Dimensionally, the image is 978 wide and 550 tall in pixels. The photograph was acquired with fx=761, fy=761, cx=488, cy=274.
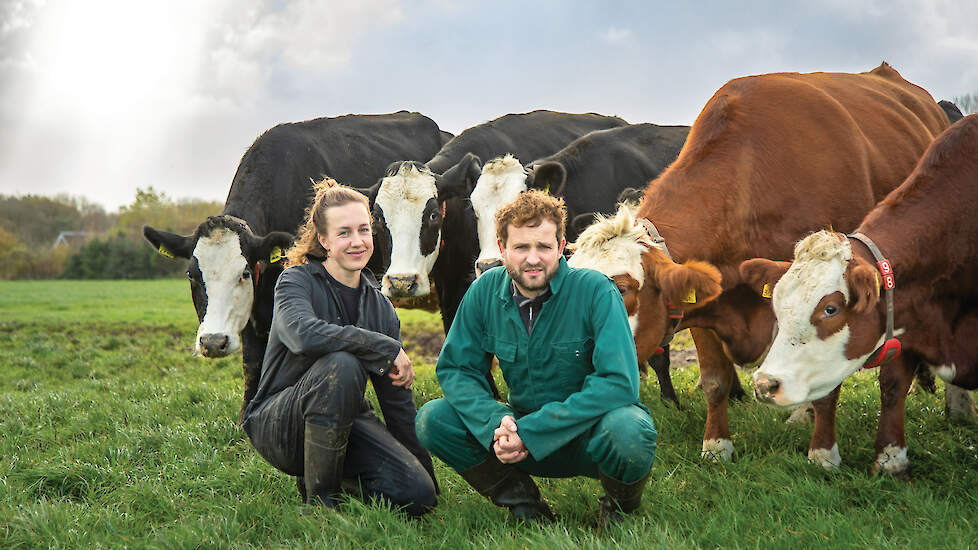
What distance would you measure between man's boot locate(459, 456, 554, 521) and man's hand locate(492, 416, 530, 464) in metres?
0.24

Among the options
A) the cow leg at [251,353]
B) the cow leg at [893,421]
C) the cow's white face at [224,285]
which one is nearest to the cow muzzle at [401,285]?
the cow's white face at [224,285]

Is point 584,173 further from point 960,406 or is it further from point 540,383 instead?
point 540,383

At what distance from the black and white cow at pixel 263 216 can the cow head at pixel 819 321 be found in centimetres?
399

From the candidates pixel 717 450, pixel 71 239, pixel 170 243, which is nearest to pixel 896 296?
pixel 717 450

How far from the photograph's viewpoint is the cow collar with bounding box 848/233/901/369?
12.6 ft

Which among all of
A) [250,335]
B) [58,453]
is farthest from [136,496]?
[250,335]

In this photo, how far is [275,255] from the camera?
6246 millimetres

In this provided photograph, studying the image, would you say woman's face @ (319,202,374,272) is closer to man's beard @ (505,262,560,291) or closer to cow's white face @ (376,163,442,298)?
man's beard @ (505,262,560,291)

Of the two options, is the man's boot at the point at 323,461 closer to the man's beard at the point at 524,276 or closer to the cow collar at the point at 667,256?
the man's beard at the point at 524,276

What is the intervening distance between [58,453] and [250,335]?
2.06m

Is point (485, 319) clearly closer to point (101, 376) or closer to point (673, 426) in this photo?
point (673, 426)

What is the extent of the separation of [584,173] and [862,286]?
3.70 metres

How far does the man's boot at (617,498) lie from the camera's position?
3074mm

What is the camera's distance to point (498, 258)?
5859 mm
